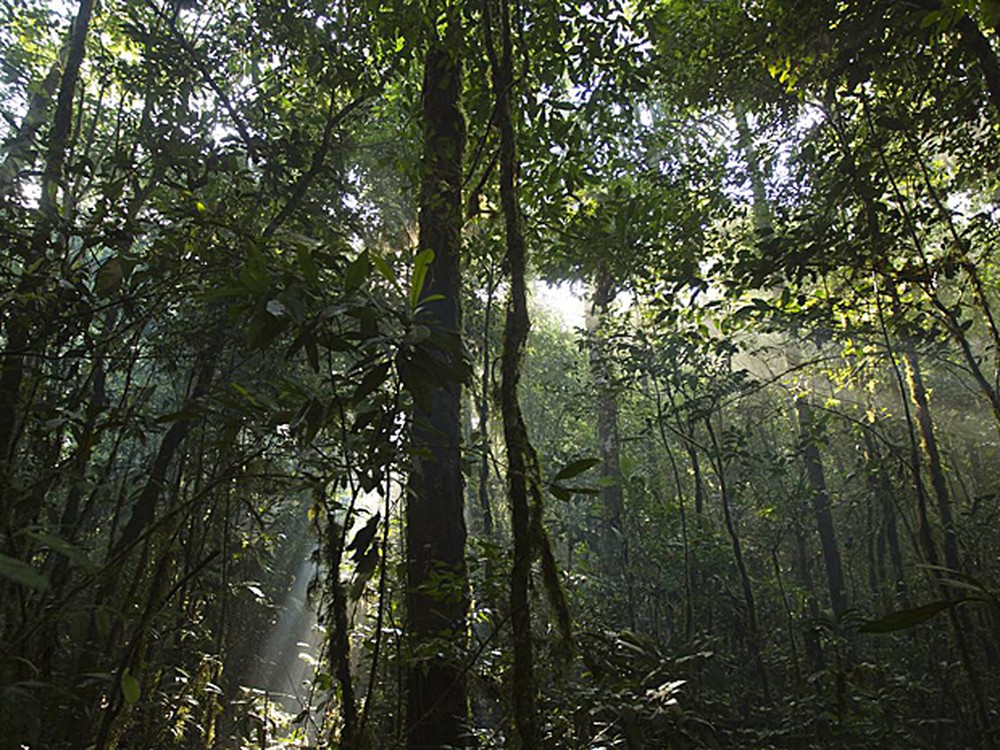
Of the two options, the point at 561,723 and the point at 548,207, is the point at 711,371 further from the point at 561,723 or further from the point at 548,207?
the point at 561,723

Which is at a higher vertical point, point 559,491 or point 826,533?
point 826,533

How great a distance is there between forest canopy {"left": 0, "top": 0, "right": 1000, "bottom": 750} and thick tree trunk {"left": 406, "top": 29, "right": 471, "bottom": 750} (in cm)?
2

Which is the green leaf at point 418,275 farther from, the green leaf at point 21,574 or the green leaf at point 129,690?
the green leaf at point 129,690

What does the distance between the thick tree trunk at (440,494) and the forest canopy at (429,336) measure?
0.06 ft

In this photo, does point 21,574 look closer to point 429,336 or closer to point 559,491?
point 429,336

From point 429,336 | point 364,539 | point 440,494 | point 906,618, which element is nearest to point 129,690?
point 364,539

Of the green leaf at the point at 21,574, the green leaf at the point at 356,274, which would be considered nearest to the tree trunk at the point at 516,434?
the green leaf at the point at 356,274

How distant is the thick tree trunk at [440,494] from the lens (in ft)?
8.34

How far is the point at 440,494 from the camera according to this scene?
3.15 meters

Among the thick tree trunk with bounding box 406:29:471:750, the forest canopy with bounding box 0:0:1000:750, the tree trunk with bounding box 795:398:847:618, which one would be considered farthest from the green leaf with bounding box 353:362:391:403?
the tree trunk with bounding box 795:398:847:618

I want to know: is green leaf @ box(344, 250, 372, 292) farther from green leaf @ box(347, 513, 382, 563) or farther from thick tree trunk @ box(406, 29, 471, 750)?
thick tree trunk @ box(406, 29, 471, 750)

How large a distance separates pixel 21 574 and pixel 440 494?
240 centimetres

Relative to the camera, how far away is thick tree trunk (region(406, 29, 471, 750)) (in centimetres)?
254

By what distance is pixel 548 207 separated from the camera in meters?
3.61
